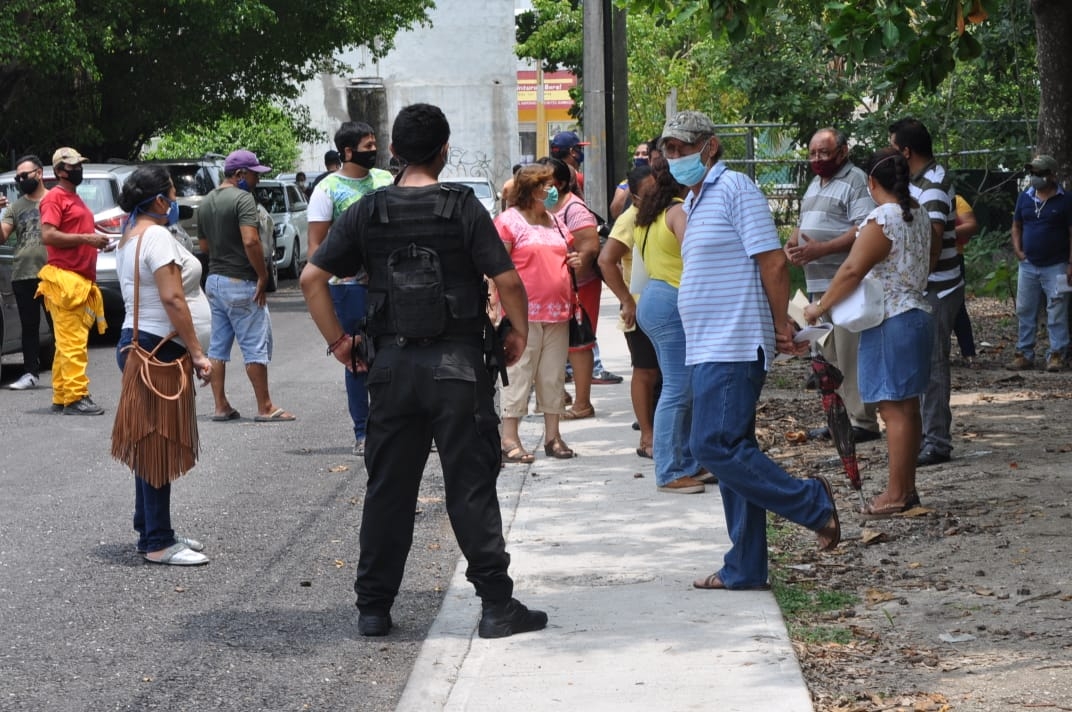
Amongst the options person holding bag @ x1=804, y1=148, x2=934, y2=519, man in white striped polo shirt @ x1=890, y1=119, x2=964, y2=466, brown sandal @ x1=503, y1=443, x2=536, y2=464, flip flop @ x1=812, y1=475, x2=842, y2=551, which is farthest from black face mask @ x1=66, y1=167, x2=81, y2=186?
flip flop @ x1=812, y1=475, x2=842, y2=551

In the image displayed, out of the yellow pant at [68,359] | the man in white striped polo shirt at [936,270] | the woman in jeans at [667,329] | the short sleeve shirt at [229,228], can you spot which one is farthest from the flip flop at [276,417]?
the man in white striped polo shirt at [936,270]

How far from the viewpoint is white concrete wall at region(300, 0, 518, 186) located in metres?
52.7

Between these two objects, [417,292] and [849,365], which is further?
[849,365]

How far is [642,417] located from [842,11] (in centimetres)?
267

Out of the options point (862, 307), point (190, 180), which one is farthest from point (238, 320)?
point (190, 180)

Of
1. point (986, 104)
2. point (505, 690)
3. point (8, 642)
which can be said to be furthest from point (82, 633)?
point (986, 104)

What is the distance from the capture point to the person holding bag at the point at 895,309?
733 centimetres

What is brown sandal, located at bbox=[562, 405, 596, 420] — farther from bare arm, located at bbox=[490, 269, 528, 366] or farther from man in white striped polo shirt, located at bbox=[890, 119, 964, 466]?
bare arm, located at bbox=[490, 269, 528, 366]

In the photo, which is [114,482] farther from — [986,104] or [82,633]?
[986,104]

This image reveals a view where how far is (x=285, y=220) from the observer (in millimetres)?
25656

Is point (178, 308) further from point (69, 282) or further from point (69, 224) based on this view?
point (69, 224)

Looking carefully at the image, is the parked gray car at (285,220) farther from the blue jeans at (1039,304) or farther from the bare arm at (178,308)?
the bare arm at (178,308)

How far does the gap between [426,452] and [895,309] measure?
279cm

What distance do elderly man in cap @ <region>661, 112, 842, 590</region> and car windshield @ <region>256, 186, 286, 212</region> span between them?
20.1 metres
